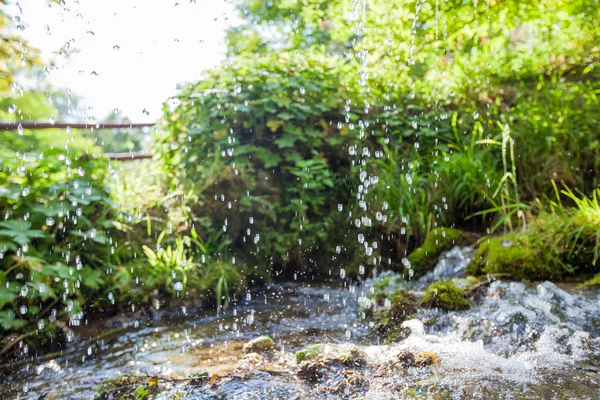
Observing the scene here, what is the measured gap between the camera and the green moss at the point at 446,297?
321cm

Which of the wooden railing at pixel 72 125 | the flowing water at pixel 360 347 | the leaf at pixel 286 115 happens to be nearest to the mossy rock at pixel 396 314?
the flowing water at pixel 360 347

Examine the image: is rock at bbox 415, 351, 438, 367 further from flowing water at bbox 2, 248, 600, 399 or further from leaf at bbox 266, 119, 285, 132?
leaf at bbox 266, 119, 285, 132

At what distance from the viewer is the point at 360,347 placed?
2.87 meters

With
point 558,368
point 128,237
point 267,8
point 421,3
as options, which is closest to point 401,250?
point 558,368

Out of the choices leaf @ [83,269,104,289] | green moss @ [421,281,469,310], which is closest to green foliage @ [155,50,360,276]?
leaf @ [83,269,104,289]

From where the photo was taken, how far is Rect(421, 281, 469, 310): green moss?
3.21 meters

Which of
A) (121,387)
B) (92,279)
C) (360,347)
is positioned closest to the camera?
(121,387)

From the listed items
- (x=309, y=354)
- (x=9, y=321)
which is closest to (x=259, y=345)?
(x=309, y=354)

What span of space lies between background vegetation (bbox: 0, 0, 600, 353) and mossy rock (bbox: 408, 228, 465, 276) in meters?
0.10

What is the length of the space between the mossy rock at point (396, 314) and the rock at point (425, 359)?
59 cm

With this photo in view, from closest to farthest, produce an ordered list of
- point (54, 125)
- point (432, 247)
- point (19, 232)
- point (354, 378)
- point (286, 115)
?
point (354, 378) → point (19, 232) → point (54, 125) → point (432, 247) → point (286, 115)

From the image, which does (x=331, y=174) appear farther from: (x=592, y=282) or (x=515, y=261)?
(x=592, y=282)

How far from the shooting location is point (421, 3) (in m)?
6.04

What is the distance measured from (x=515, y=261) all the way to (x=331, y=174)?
2.41m
